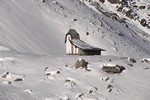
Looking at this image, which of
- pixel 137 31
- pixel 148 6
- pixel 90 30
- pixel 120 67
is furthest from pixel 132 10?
pixel 120 67

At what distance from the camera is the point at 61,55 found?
92.4 feet

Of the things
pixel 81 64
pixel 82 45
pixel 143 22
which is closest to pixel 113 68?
pixel 81 64

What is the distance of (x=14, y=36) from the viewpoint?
4719cm

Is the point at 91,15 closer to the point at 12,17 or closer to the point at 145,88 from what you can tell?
the point at 12,17

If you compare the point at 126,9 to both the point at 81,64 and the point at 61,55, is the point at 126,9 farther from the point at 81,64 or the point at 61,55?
the point at 81,64

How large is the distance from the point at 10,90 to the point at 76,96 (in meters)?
2.83

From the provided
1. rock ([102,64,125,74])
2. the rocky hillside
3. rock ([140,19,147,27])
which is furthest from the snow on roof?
rock ([140,19,147,27])

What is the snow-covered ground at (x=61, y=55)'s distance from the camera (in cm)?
1677

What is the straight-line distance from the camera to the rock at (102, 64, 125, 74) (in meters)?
18.6

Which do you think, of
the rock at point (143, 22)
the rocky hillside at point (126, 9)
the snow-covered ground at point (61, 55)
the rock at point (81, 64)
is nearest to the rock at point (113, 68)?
the snow-covered ground at point (61, 55)

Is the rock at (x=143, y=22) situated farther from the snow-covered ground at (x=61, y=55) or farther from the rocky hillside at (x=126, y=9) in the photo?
the snow-covered ground at (x=61, y=55)

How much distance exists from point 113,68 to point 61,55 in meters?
9.89

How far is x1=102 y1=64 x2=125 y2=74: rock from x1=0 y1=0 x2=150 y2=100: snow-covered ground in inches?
8.2

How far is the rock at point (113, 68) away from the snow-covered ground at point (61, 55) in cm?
21
